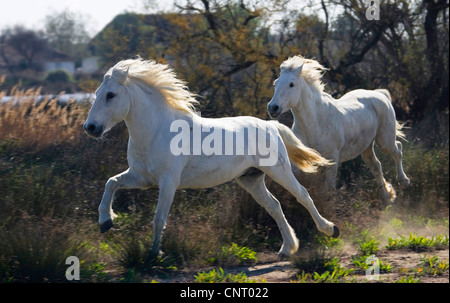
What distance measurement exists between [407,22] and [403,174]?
206 inches

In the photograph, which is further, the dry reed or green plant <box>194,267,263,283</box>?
the dry reed

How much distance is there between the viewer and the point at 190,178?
23.0 feet

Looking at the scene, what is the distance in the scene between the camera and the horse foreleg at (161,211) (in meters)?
6.61

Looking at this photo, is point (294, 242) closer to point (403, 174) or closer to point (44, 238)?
point (44, 238)

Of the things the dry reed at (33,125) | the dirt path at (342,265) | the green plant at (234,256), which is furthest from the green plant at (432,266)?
the dry reed at (33,125)

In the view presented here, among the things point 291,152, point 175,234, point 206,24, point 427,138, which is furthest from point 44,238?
point 427,138

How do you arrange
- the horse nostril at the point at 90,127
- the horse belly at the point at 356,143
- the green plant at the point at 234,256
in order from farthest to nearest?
the horse belly at the point at 356,143 < the green plant at the point at 234,256 < the horse nostril at the point at 90,127

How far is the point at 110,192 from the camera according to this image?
6617 millimetres

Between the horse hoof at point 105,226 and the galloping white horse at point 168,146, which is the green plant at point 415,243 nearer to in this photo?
the galloping white horse at point 168,146

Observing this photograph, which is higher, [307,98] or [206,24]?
[206,24]

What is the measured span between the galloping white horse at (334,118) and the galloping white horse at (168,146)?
148 centimetres

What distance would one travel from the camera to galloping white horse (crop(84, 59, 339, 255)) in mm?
6609

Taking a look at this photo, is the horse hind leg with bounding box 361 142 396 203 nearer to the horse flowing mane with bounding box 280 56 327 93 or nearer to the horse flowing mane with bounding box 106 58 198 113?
the horse flowing mane with bounding box 280 56 327 93

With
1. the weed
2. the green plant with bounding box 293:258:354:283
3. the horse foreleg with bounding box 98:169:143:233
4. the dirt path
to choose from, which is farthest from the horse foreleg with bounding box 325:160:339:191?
the horse foreleg with bounding box 98:169:143:233
